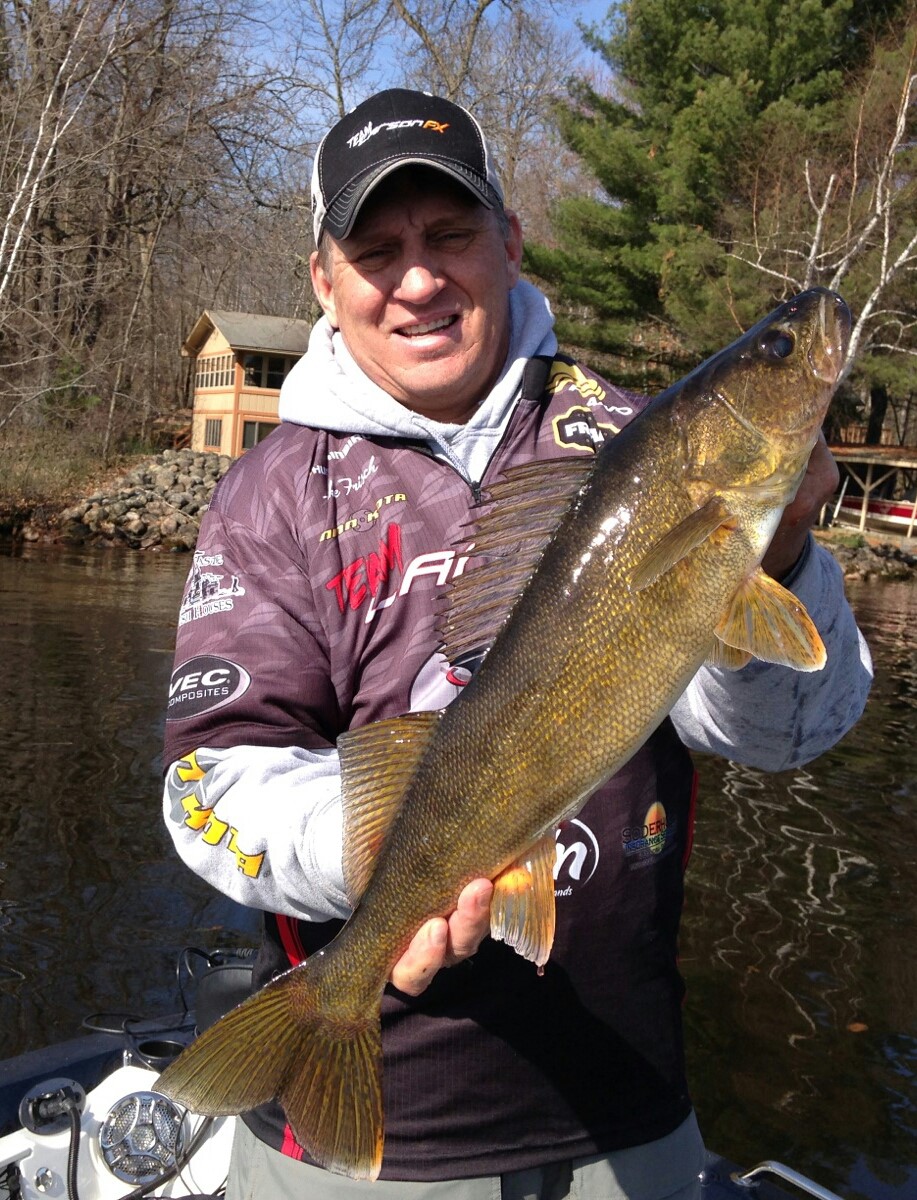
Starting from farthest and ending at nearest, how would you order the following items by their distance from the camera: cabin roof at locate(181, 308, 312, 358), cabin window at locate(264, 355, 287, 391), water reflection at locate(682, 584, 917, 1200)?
cabin window at locate(264, 355, 287, 391) < cabin roof at locate(181, 308, 312, 358) < water reflection at locate(682, 584, 917, 1200)

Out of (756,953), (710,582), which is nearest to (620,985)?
(710,582)

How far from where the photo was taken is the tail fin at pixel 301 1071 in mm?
2039

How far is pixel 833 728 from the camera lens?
91.3 inches

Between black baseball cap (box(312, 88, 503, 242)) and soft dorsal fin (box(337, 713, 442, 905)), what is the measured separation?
111cm

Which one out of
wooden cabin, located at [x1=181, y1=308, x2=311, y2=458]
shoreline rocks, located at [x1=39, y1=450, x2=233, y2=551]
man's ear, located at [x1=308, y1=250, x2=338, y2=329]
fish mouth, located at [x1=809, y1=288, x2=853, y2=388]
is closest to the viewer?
fish mouth, located at [x1=809, y1=288, x2=853, y2=388]

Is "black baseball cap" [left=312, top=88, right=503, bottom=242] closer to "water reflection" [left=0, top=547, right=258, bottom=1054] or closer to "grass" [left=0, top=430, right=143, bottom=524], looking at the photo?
"water reflection" [left=0, top=547, right=258, bottom=1054]

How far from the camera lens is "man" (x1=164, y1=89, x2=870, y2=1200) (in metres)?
2.18

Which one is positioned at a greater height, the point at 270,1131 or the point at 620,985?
the point at 620,985

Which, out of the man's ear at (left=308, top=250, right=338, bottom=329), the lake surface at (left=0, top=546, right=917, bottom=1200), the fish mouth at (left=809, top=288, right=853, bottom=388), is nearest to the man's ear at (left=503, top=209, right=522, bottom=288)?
the man's ear at (left=308, top=250, right=338, bottom=329)

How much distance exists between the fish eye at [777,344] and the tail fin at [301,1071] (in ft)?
4.71

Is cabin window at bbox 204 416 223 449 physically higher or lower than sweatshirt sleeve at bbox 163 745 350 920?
higher

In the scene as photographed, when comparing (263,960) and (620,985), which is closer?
(620,985)

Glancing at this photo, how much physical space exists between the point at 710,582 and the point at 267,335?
40.9 meters

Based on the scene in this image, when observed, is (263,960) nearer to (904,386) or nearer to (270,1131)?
(270,1131)
